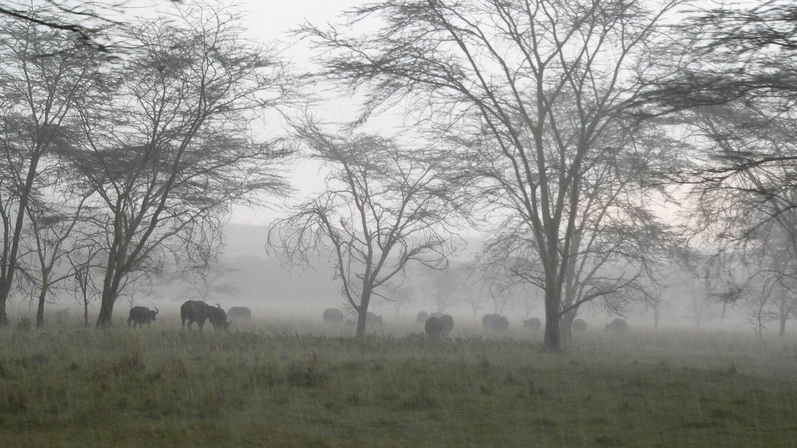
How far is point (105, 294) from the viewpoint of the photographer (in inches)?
651

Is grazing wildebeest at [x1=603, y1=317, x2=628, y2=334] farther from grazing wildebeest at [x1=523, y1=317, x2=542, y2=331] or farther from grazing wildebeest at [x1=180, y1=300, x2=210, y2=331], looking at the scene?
grazing wildebeest at [x1=180, y1=300, x2=210, y2=331]

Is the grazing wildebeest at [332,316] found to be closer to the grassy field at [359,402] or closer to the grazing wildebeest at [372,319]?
the grazing wildebeest at [372,319]

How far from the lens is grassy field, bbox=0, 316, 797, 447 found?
6.33 meters

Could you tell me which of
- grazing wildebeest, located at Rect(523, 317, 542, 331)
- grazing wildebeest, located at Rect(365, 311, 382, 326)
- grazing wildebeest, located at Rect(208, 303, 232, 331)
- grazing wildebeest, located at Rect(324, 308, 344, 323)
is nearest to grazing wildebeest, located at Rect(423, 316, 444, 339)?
grazing wildebeest, located at Rect(208, 303, 232, 331)

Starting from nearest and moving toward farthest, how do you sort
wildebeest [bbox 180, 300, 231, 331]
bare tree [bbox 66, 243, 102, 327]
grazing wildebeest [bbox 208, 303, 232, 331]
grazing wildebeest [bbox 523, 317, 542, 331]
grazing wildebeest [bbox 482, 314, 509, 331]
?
bare tree [bbox 66, 243, 102, 327]
wildebeest [bbox 180, 300, 231, 331]
grazing wildebeest [bbox 208, 303, 232, 331]
grazing wildebeest [bbox 482, 314, 509, 331]
grazing wildebeest [bbox 523, 317, 542, 331]

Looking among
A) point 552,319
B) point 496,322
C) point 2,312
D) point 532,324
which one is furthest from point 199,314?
point 532,324

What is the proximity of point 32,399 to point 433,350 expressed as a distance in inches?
322

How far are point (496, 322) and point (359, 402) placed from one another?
104 feet

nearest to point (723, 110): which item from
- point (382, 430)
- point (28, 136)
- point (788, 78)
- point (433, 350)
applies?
point (788, 78)

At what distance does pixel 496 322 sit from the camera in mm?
38812

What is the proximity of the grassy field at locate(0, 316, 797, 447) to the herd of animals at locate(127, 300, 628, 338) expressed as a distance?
8398 mm

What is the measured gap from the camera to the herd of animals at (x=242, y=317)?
1980 cm

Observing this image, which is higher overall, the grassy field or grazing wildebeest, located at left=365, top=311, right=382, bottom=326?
grazing wildebeest, located at left=365, top=311, right=382, bottom=326

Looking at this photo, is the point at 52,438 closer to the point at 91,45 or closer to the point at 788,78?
the point at 91,45
